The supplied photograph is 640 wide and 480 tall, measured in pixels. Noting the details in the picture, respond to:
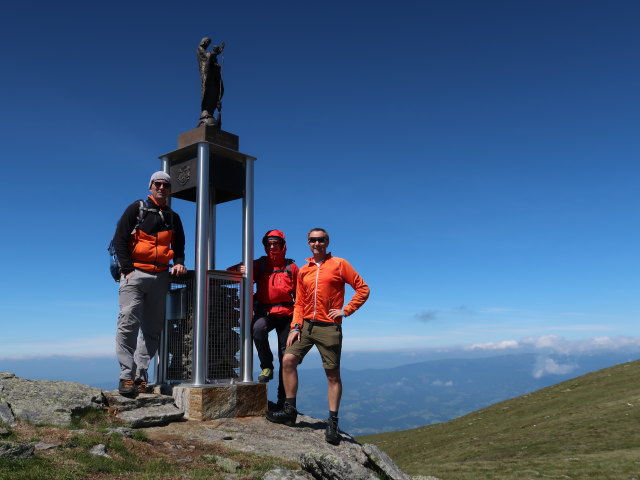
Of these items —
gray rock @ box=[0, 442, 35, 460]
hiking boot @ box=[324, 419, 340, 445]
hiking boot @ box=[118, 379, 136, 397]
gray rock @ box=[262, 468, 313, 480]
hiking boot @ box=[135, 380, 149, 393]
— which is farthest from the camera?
hiking boot @ box=[135, 380, 149, 393]

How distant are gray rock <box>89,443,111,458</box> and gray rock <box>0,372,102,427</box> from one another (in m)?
1.81

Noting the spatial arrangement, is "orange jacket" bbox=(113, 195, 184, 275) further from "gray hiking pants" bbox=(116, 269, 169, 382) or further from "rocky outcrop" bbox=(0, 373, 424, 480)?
"rocky outcrop" bbox=(0, 373, 424, 480)

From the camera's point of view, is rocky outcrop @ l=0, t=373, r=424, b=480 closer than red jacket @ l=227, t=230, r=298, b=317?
Yes

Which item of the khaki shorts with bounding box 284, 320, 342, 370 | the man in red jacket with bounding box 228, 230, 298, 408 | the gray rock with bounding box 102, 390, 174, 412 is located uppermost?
the man in red jacket with bounding box 228, 230, 298, 408

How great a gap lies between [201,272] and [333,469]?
5821 millimetres

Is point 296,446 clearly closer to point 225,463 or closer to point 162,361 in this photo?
point 225,463

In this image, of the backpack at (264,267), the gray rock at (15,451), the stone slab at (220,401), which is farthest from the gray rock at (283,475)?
the backpack at (264,267)

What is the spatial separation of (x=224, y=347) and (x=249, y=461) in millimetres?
4271

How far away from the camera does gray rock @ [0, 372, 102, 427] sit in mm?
9680

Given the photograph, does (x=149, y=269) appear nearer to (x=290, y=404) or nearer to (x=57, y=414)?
(x=57, y=414)

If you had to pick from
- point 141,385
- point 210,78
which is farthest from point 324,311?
point 210,78

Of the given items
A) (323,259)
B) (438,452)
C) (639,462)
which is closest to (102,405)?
(323,259)

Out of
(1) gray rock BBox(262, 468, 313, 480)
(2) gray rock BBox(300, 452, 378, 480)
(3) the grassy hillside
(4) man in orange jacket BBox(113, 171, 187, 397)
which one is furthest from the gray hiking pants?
(3) the grassy hillside

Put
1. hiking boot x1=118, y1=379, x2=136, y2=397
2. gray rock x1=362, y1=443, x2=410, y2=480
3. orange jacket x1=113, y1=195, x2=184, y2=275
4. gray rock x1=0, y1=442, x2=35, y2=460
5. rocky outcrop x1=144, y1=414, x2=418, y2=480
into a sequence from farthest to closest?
hiking boot x1=118, y1=379, x2=136, y2=397 < orange jacket x1=113, y1=195, x2=184, y2=275 < gray rock x1=362, y1=443, x2=410, y2=480 < rocky outcrop x1=144, y1=414, x2=418, y2=480 < gray rock x1=0, y1=442, x2=35, y2=460
